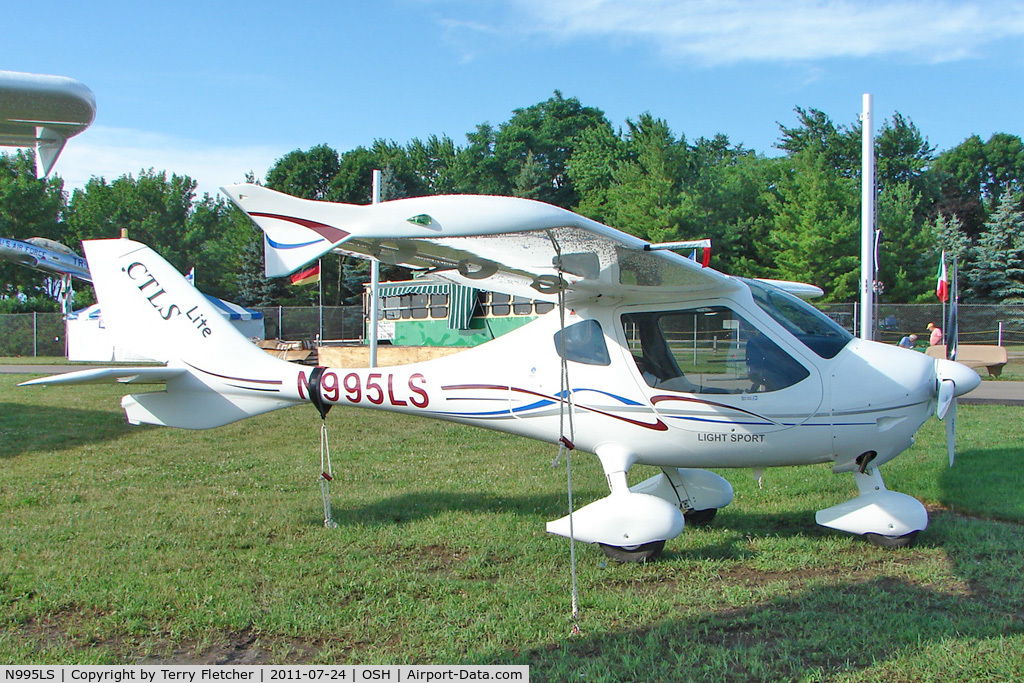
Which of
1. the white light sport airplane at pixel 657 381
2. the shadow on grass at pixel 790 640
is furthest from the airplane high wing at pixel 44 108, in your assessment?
the shadow on grass at pixel 790 640

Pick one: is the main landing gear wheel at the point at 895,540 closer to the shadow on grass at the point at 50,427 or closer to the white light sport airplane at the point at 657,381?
the white light sport airplane at the point at 657,381

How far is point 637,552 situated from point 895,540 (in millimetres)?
2072

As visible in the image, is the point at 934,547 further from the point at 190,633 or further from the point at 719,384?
the point at 190,633

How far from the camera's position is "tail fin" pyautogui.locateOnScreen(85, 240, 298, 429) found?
6.77 metres

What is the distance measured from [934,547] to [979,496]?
6.31 ft

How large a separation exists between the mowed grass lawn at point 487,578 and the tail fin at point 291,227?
2126 millimetres

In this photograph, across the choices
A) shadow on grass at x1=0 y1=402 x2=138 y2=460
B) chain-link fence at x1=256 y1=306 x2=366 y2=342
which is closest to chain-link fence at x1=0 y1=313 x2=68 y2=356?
chain-link fence at x1=256 y1=306 x2=366 y2=342

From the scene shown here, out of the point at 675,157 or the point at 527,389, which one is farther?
the point at 675,157

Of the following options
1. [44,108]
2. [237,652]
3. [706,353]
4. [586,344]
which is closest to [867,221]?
[706,353]

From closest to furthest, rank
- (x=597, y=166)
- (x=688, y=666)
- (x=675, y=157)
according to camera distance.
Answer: (x=688, y=666) → (x=675, y=157) → (x=597, y=166)

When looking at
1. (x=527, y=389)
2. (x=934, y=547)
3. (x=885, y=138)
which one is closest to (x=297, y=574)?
(x=527, y=389)

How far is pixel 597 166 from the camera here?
171 ft

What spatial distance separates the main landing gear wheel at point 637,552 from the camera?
5.53 metres

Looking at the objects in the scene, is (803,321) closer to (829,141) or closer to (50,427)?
(50,427)
